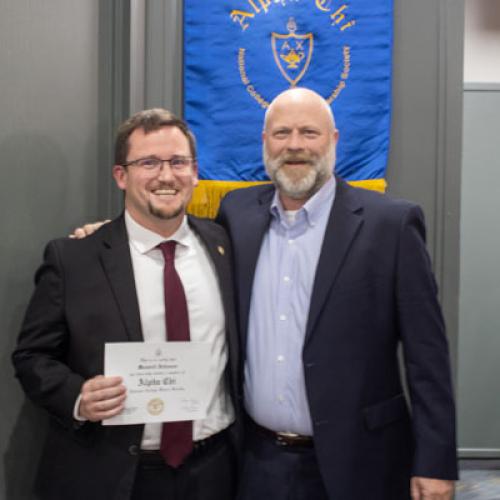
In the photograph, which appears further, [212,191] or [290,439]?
[212,191]

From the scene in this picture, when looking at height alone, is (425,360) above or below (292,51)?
below

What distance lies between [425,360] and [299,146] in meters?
0.76

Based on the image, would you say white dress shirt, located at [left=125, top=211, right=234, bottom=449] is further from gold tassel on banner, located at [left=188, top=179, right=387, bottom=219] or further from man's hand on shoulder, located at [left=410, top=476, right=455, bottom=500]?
gold tassel on banner, located at [left=188, top=179, right=387, bottom=219]

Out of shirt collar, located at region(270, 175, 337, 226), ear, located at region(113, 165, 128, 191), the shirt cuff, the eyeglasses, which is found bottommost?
the shirt cuff

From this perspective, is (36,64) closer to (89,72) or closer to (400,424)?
(89,72)

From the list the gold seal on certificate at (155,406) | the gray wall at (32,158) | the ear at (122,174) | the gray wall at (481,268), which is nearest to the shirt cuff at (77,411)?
the gold seal on certificate at (155,406)

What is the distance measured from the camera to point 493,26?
14.6ft

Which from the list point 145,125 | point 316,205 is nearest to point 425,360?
point 316,205

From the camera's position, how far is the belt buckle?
1797mm

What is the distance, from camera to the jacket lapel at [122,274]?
1.62 meters

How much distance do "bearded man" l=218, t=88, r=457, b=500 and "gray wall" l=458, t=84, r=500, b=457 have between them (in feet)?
8.74

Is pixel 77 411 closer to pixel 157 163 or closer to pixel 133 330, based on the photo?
pixel 133 330

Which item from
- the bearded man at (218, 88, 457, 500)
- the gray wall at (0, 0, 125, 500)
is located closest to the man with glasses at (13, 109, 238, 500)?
the bearded man at (218, 88, 457, 500)

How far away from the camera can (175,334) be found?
64.6 inches
